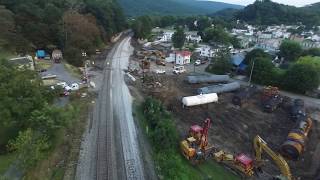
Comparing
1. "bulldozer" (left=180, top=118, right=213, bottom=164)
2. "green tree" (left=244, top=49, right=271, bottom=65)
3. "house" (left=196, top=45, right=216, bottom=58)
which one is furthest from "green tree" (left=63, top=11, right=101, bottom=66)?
"bulldozer" (left=180, top=118, right=213, bottom=164)

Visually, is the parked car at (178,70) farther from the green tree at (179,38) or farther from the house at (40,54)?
the house at (40,54)

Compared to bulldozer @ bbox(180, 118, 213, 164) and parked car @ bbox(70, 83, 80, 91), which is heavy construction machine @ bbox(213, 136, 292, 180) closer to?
bulldozer @ bbox(180, 118, 213, 164)

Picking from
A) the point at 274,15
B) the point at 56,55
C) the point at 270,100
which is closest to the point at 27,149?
the point at 270,100

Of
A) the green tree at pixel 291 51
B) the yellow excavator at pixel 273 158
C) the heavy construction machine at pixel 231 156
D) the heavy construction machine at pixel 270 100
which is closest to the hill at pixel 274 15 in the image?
the green tree at pixel 291 51

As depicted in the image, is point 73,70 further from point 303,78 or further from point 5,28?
point 303,78

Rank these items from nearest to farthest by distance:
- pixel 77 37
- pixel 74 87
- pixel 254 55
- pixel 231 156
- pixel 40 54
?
pixel 231 156 < pixel 74 87 < pixel 40 54 < pixel 254 55 < pixel 77 37
